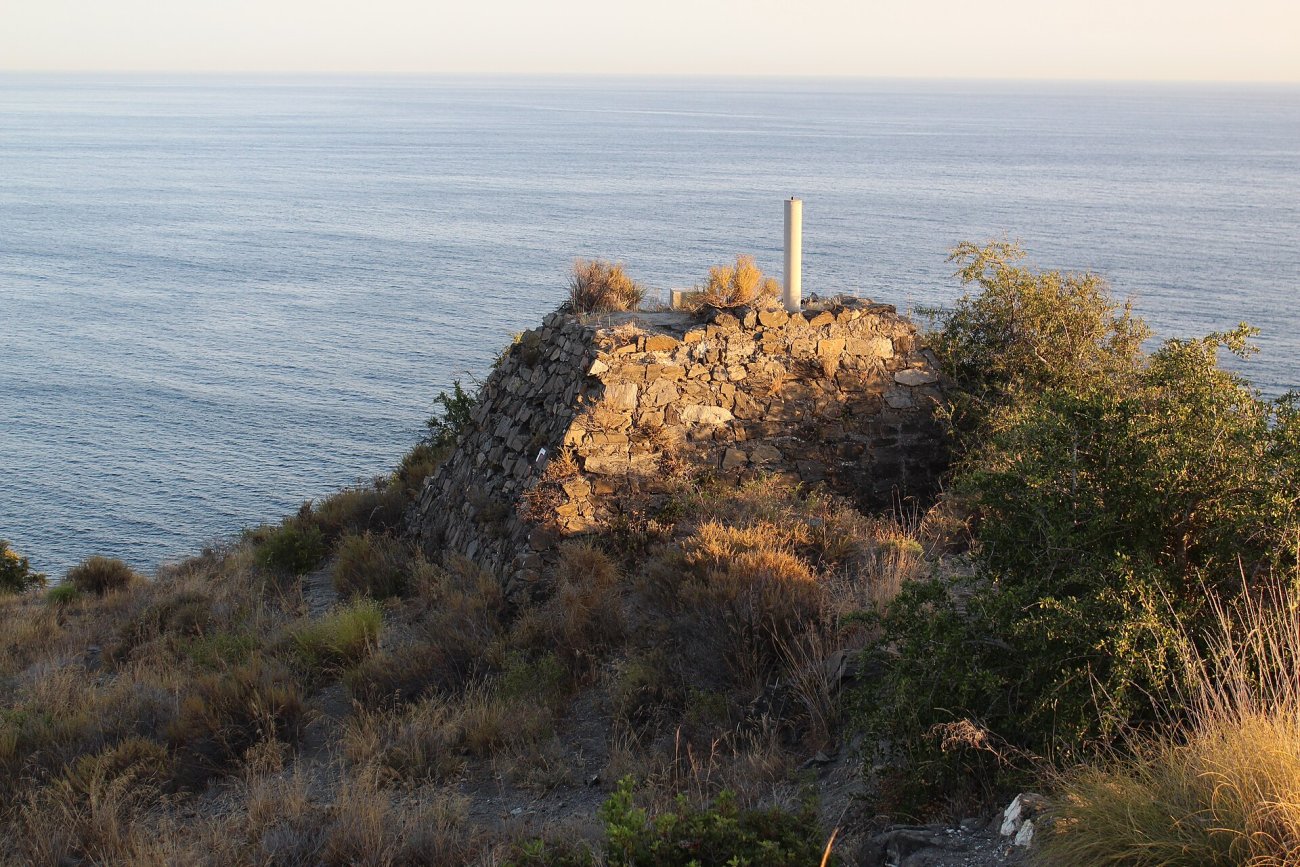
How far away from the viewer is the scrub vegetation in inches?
195

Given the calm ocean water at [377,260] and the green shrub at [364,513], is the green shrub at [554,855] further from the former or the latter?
the calm ocean water at [377,260]

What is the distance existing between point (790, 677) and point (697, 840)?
3.01 metres

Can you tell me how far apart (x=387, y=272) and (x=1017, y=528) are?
1994 inches

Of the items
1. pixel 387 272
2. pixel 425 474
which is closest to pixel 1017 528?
pixel 425 474

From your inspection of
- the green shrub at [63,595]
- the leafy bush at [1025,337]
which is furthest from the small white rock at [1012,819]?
the green shrub at [63,595]

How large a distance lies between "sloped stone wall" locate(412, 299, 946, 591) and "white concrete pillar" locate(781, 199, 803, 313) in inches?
10.6

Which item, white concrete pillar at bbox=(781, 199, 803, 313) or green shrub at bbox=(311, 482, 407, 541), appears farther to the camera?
green shrub at bbox=(311, 482, 407, 541)

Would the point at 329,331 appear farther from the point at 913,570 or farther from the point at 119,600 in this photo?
the point at 913,570

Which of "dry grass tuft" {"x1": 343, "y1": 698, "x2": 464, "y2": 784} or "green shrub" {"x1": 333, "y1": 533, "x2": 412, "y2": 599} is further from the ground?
"dry grass tuft" {"x1": 343, "y1": 698, "x2": 464, "y2": 784}

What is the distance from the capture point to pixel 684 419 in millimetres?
12109

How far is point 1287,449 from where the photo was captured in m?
5.48

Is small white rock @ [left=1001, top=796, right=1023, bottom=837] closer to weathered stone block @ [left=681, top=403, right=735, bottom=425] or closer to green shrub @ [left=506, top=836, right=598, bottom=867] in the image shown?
green shrub @ [left=506, top=836, right=598, bottom=867]

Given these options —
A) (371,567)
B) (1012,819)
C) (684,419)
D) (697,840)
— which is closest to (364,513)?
(371,567)

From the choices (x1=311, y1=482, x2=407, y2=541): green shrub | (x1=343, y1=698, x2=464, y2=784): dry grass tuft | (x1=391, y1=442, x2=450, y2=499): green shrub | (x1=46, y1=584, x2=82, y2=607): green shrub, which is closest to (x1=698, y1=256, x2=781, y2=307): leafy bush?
(x1=391, y1=442, x2=450, y2=499): green shrub
